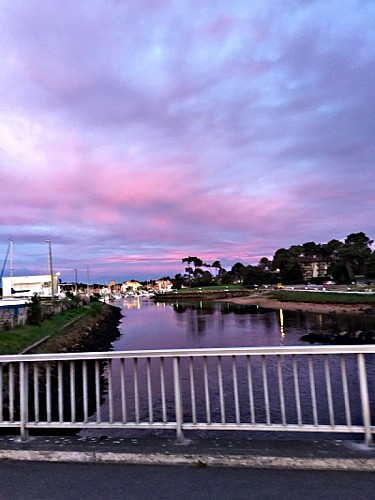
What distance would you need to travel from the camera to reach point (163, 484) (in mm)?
3707

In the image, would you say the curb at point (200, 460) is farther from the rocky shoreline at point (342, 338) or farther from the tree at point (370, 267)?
the tree at point (370, 267)

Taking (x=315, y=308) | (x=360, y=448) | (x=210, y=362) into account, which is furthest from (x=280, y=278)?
(x=360, y=448)

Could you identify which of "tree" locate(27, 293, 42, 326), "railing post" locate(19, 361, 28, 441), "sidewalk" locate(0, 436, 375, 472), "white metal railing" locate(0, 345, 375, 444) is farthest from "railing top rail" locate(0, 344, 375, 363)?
"tree" locate(27, 293, 42, 326)

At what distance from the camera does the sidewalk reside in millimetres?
3947

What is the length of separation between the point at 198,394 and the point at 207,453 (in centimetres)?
1025

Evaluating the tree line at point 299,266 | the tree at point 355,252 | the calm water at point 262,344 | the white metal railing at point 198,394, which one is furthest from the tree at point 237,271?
the white metal railing at point 198,394

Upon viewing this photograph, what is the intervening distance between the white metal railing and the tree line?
7197cm

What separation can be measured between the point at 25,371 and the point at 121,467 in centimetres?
162

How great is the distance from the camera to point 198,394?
46.1 feet

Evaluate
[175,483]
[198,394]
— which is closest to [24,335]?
[198,394]

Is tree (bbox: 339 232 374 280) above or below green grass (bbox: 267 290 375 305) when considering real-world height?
above

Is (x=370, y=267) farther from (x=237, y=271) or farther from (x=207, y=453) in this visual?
(x=237, y=271)

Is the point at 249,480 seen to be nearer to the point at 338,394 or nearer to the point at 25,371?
the point at 25,371

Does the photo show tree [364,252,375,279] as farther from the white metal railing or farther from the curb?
the curb
